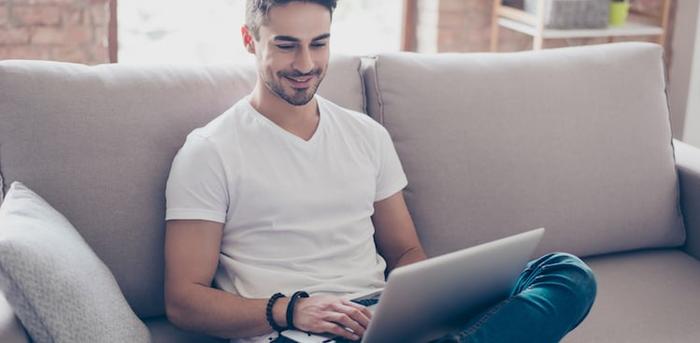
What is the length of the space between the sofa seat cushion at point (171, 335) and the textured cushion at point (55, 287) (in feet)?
Answer: 0.65

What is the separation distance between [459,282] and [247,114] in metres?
0.56

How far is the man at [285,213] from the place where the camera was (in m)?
1.55

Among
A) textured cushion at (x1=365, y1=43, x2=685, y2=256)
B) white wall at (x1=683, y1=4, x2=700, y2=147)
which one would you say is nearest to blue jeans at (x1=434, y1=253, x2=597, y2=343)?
textured cushion at (x1=365, y1=43, x2=685, y2=256)

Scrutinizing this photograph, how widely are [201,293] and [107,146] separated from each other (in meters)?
0.35

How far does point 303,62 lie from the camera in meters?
1.66

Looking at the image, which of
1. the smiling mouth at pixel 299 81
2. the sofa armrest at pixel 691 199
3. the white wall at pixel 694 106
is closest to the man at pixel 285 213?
the smiling mouth at pixel 299 81

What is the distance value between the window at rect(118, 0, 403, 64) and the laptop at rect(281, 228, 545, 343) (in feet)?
5.82

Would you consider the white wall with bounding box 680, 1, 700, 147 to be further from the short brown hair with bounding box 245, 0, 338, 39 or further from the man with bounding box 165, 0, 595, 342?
the short brown hair with bounding box 245, 0, 338, 39

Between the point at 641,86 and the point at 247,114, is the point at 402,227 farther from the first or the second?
the point at 641,86

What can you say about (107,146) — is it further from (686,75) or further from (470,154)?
(686,75)

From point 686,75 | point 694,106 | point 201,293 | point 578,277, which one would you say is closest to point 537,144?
point 578,277

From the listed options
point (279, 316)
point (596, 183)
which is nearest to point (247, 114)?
point (279, 316)

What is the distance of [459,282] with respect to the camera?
1383 millimetres

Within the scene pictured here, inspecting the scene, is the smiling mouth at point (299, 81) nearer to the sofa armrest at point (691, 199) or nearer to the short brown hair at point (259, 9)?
the short brown hair at point (259, 9)
